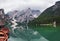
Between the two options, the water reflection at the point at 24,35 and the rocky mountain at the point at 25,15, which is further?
the water reflection at the point at 24,35

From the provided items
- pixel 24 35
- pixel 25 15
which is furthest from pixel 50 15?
pixel 24 35

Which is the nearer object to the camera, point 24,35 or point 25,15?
point 25,15

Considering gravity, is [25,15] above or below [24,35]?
above

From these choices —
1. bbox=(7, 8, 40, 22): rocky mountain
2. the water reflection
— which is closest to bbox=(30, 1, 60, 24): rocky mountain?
bbox=(7, 8, 40, 22): rocky mountain

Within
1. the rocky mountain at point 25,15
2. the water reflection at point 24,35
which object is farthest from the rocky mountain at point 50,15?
the water reflection at point 24,35

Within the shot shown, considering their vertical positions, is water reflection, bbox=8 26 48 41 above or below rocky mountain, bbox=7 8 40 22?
below

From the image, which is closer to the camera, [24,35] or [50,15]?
[50,15]

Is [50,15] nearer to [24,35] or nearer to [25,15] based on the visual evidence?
[25,15]

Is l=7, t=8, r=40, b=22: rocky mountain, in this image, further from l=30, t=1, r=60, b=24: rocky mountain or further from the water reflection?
the water reflection

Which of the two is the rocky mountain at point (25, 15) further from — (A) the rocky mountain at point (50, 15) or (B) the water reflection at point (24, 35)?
(B) the water reflection at point (24, 35)
